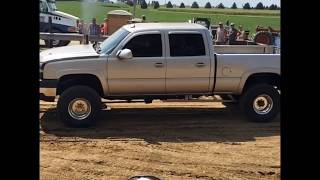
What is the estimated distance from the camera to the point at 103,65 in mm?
8148

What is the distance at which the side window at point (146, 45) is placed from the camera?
27.3ft

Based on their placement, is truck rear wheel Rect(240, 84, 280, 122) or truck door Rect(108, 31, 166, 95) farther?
truck rear wheel Rect(240, 84, 280, 122)

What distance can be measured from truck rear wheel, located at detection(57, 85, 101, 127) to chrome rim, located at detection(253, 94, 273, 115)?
2865mm

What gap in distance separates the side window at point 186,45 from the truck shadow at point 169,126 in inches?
49.9

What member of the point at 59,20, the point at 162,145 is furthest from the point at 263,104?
the point at 59,20

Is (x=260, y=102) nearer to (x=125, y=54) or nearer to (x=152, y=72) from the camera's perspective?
(x=152, y=72)

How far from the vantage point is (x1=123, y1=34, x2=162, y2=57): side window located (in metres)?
8.34

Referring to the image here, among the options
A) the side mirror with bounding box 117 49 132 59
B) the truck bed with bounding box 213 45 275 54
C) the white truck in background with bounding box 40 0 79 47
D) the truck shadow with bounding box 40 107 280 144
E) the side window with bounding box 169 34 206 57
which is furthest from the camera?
the white truck in background with bounding box 40 0 79 47

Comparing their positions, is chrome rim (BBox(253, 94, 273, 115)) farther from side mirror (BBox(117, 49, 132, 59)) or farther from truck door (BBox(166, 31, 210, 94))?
side mirror (BBox(117, 49, 132, 59))

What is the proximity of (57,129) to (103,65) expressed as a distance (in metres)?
1.32

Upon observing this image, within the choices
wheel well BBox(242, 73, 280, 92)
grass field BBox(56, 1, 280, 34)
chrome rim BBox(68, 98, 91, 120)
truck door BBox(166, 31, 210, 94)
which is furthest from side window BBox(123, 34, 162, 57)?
grass field BBox(56, 1, 280, 34)

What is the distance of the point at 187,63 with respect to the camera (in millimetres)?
8391

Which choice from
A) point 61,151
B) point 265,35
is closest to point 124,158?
point 61,151
